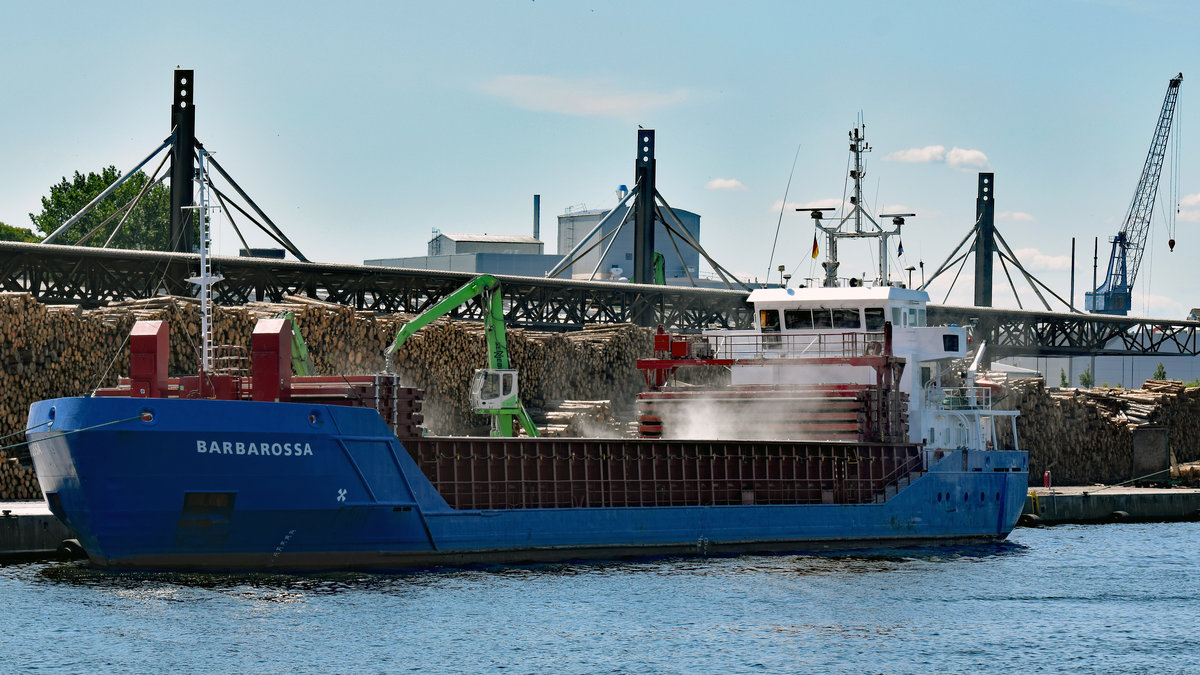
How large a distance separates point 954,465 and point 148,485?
19473 millimetres

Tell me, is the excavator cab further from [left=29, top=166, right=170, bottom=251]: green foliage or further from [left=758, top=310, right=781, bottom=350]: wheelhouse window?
[left=29, top=166, right=170, bottom=251]: green foliage

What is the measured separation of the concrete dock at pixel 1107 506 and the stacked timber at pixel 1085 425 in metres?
5.65

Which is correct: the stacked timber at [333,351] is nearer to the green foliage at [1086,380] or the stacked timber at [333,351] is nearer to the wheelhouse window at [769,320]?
the wheelhouse window at [769,320]

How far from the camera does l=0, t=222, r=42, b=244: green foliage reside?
8094 centimetres

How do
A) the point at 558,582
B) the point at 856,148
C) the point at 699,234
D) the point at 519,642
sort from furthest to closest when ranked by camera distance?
the point at 699,234 < the point at 856,148 < the point at 558,582 < the point at 519,642

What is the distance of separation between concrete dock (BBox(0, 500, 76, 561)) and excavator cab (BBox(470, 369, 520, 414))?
8.77 m

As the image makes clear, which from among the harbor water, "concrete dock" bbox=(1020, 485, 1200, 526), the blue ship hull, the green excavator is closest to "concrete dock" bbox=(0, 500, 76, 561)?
the harbor water

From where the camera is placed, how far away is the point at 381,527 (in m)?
25.2

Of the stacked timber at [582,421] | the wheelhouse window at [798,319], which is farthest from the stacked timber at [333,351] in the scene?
the wheelhouse window at [798,319]

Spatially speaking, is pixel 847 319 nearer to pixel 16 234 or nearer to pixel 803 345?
pixel 803 345

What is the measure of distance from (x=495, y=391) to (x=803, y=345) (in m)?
8.65

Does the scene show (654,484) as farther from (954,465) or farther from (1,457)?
(1,457)

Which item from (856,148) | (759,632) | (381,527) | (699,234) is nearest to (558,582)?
(381,527)

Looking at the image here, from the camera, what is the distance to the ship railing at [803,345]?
34438 mm
